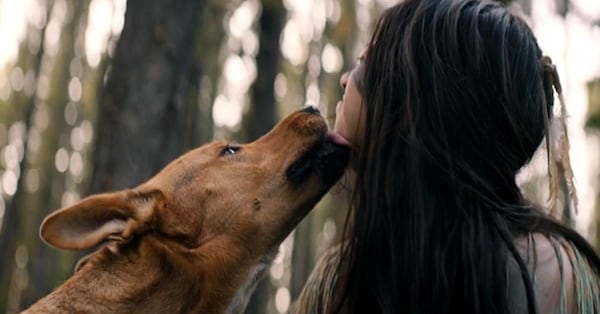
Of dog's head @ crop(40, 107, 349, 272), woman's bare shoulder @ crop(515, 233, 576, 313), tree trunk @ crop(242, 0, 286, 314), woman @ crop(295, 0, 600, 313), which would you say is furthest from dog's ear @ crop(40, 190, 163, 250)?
tree trunk @ crop(242, 0, 286, 314)

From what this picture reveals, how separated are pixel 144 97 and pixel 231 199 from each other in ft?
9.34

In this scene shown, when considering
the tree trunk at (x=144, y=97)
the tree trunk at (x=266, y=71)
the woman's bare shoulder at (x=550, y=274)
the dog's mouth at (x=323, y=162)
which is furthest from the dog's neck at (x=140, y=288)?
the tree trunk at (x=266, y=71)

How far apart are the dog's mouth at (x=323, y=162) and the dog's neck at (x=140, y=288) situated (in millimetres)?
549

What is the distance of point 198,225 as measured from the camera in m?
4.70

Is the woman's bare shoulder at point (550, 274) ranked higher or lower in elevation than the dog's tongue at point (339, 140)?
lower

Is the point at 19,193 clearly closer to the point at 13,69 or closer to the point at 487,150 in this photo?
the point at 13,69

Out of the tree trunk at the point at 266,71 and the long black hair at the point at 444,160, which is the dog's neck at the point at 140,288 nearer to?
the long black hair at the point at 444,160

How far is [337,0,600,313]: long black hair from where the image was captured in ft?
12.9

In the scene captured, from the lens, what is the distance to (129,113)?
24.2 ft

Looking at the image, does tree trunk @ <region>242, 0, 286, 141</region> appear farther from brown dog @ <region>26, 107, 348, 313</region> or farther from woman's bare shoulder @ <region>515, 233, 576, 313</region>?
woman's bare shoulder @ <region>515, 233, 576, 313</region>

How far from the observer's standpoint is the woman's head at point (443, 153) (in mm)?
3924

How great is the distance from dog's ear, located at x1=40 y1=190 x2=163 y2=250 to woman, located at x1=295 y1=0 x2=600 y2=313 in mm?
1035

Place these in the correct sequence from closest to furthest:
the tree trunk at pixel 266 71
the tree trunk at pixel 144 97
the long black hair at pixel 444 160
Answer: the long black hair at pixel 444 160 < the tree trunk at pixel 144 97 < the tree trunk at pixel 266 71

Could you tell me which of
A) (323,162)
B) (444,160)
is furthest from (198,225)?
(444,160)
